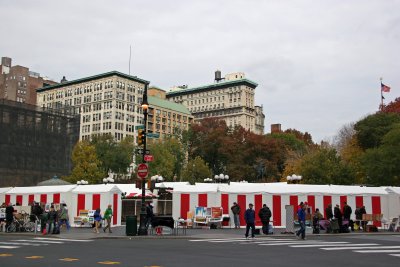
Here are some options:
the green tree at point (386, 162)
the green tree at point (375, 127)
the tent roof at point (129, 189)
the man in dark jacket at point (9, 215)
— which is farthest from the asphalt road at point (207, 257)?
the green tree at point (375, 127)

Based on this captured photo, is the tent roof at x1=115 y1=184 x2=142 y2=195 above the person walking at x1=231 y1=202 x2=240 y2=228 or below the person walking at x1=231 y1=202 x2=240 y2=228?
above

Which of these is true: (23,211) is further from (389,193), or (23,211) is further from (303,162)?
(303,162)

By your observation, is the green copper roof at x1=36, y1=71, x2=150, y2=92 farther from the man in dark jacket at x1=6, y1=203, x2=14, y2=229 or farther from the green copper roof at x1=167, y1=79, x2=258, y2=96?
the man in dark jacket at x1=6, y1=203, x2=14, y2=229

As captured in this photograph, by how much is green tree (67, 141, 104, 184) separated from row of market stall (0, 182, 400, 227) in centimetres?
3155

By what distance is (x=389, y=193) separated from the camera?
37594 millimetres

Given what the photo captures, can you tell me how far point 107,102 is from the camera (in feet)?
431

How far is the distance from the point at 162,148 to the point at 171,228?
5764 cm

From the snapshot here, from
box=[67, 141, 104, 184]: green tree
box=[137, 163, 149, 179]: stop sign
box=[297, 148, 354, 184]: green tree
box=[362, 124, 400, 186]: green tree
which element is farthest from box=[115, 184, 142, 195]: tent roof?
box=[67, 141, 104, 184]: green tree

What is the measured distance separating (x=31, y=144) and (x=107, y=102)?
6958 cm

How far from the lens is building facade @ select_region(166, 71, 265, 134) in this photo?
161125 mm

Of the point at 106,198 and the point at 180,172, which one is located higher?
the point at 180,172

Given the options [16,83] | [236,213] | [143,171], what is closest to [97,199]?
[236,213]

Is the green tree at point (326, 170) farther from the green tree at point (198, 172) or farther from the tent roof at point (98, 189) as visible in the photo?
the tent roof at point (98, 189)

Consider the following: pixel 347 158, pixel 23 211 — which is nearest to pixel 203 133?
pixel 347 158
